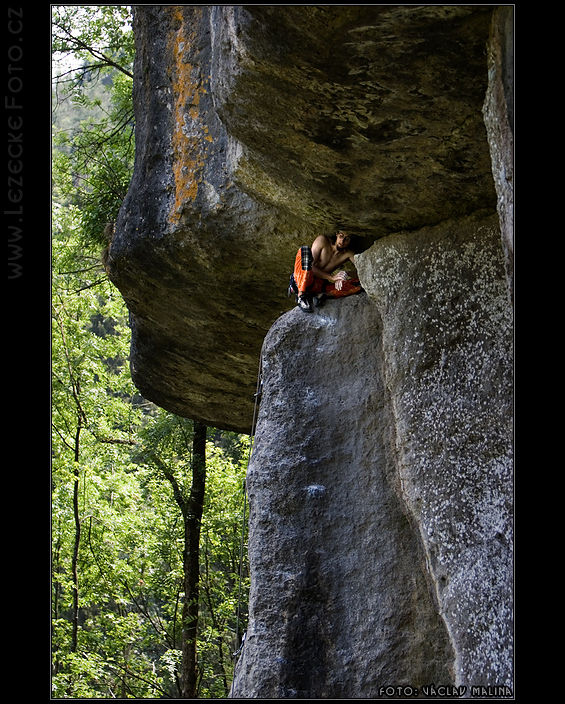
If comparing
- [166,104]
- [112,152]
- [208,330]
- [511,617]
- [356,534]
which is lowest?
[511,617]

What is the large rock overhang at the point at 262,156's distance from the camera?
4320 mm

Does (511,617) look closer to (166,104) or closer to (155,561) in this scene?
(166,104)

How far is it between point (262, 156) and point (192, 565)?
23.7 ft

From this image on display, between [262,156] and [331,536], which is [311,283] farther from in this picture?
[331,536]

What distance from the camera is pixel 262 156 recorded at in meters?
5.86

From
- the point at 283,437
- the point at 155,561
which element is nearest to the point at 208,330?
the point at 283,437

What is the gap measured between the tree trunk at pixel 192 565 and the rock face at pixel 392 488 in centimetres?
545

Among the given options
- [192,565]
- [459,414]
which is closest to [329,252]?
[459,414]

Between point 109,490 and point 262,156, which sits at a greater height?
point 262,156

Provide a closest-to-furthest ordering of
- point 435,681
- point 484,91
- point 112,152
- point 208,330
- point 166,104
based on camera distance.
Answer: point 484,91, point 435,681, point 166,104, point 208,330, point 112,152

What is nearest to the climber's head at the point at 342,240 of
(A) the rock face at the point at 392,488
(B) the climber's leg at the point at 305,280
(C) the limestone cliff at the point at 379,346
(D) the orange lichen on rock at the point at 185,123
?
(C) the limestone cliff at the point at 379,346

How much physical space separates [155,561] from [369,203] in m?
9.98

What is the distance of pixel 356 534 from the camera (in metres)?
5.66

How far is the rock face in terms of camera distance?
5.03 metres
